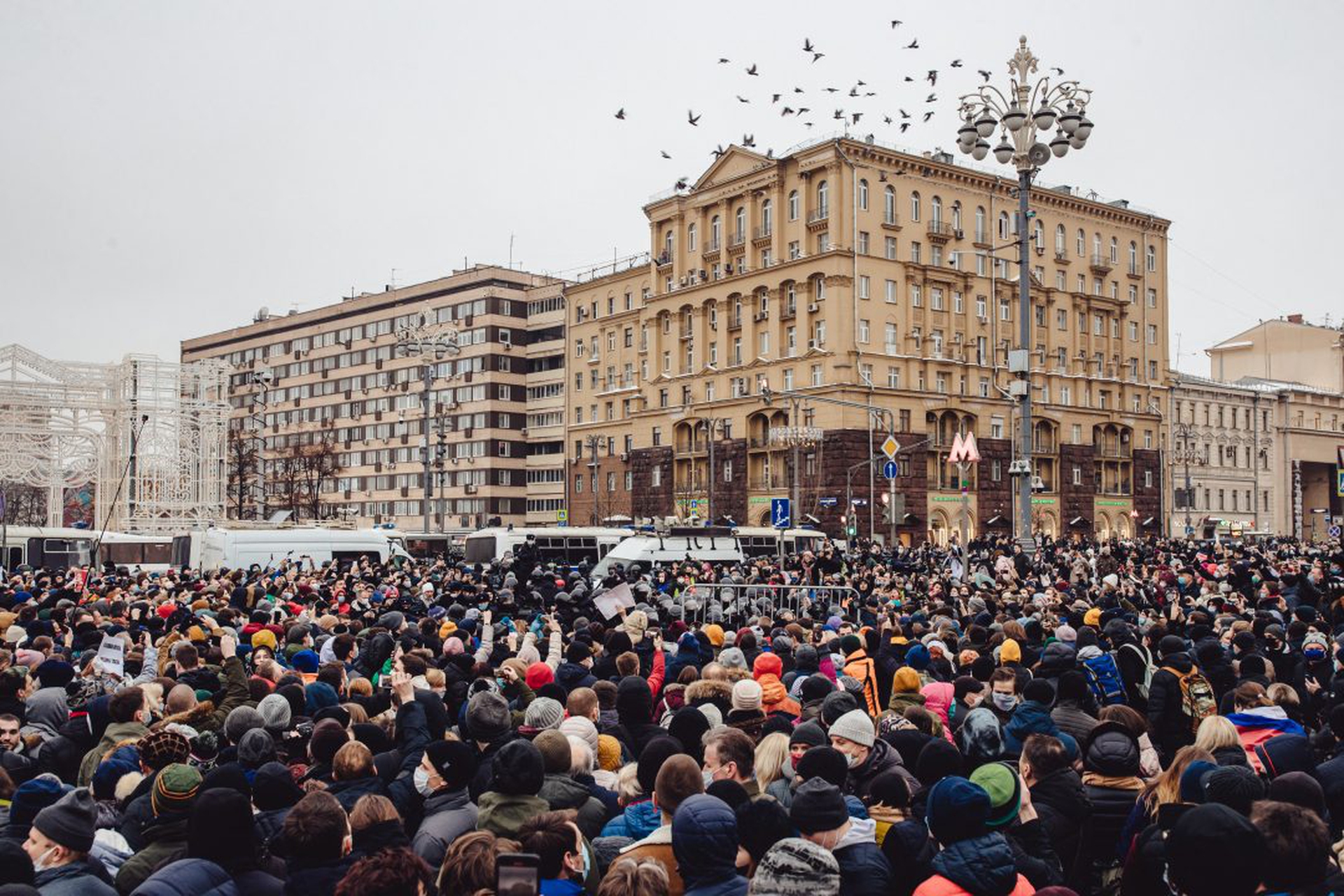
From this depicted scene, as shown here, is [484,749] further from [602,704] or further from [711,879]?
[711,879]

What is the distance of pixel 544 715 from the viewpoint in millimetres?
7199

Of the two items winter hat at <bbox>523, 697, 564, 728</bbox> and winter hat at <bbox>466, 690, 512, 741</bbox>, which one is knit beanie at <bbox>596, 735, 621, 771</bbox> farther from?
winter hat at <bbox>466, 690, 512, 741</bbox>

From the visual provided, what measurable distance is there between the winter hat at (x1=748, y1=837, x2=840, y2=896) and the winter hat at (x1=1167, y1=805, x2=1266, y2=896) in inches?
49.3

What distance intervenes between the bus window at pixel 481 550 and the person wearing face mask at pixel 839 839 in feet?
118

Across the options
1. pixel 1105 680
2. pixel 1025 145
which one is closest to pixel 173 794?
pixel 1105 680

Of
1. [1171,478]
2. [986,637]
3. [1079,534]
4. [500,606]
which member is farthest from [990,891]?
[1171,478]

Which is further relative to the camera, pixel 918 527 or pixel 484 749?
pixel 918 527

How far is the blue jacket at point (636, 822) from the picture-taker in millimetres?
5801

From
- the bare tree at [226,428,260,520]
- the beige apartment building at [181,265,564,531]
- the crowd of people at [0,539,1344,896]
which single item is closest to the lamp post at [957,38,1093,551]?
the crowd of people at [0,539,1344,896]

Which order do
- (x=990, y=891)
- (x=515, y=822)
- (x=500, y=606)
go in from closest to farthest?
(x=990, y=891), (x=515, y=822), (x=500, y=606)

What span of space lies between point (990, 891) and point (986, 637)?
7.69m

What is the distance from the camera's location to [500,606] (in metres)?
18.8

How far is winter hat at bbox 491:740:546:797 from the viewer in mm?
5695

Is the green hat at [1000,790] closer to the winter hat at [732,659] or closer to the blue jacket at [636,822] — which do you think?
the blue jacket at [636,822]
